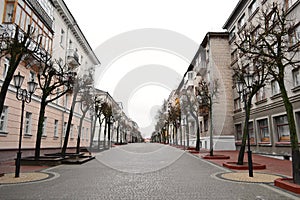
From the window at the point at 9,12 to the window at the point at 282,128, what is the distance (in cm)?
1964

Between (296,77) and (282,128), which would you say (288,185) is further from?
(282,128)

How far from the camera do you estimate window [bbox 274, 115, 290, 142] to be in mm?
18570

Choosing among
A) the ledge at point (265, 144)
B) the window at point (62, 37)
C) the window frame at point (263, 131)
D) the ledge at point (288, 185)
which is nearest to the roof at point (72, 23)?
the window at point (62, 37)

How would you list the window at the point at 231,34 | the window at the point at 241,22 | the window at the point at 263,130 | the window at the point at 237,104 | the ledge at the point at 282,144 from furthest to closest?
the window at the point at 231,34 → the window at the point at 237,104 → the window at the point at 241,22 → the window at the point at 263,130 → the ledge at the point at 282,144

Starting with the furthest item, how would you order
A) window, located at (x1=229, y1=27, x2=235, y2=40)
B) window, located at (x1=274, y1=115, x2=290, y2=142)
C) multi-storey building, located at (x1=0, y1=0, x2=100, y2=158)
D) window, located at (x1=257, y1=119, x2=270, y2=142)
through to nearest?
window, located at (x1=229, y1=27, x2=235, y2=40)
window, located at (x1=257, y1=119, x2=270, y2=142)
window, located at (x1=274, y1=115, x2=290, y2=142)
multi-storey building, located at (x1=0, y1=0, x2=100, y2=158)

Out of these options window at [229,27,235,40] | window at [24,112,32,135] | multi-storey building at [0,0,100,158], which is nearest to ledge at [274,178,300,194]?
multi-storey building at [0,0,100,158]

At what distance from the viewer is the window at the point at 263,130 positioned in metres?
21.6

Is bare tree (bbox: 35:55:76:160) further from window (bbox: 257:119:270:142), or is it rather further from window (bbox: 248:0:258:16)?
window (bbox: 248:0:258:16)

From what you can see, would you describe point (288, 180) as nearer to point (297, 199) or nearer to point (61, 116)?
point (297, 199)

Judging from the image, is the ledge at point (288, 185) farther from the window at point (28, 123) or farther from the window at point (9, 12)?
the window at point (28, 123)

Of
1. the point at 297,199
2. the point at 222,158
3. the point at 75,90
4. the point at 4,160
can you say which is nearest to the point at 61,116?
the point at 75,90

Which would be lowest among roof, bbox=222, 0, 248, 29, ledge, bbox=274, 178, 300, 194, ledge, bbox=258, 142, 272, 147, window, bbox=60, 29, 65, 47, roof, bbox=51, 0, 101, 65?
ledge, bbox=274, 178, 300, 194

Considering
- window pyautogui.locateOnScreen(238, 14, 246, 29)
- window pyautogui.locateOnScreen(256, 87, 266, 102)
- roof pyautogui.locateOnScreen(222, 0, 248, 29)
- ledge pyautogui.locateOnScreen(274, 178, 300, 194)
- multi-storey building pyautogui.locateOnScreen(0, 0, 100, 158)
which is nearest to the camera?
ledge pyautogui.locateOnScreen(274, 178, 300, 194)

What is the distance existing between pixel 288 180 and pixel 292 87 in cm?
1119
